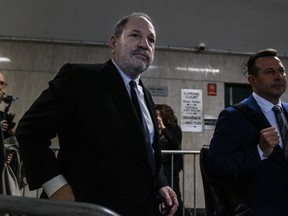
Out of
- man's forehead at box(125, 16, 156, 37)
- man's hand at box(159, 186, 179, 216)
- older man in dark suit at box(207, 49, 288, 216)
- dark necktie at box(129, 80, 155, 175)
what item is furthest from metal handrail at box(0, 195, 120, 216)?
older man in dark suit at box(207, 49, 288, 216)

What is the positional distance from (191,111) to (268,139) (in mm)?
4817

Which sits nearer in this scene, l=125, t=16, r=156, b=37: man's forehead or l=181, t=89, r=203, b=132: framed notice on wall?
l=125, t=16, r=156, b=37: man's forehead

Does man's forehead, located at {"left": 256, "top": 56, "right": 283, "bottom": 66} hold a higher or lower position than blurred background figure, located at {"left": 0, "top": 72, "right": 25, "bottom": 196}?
higher

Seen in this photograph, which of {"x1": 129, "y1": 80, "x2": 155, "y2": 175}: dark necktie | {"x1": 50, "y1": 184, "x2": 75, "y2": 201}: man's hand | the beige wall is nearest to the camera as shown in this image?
{"x1": 50, "y1": 184, "x2": 75, "y2": 201}: man's hand

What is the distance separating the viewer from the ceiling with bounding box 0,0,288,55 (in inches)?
192

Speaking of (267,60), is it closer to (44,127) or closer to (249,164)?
(249,164)

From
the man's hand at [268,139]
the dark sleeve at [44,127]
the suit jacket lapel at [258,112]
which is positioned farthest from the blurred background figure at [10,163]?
the suit jacket lapel at [258,112]

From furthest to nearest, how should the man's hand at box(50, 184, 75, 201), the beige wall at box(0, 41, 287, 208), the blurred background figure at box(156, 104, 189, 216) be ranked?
the beige wall at box(0, 41, 287, 208) → the blurred background figure at box(156, 104, 189, 216) → the man's hand at box(50, 184, 75, 201)

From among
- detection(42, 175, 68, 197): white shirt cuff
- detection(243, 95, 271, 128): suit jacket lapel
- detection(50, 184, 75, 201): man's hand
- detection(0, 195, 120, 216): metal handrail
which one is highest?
detection(243, 95, 271, 128): suit jacket lapel

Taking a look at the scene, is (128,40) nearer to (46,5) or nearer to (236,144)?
(236,144)

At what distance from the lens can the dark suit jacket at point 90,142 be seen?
1.33 metres

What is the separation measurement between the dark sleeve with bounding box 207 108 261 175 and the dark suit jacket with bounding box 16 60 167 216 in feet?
1.87

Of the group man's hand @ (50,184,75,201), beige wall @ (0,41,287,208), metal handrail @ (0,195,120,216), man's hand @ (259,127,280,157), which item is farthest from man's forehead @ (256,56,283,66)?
beige wall @ (0,41,287,208)

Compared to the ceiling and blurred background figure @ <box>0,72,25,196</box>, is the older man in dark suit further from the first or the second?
the ceiling
